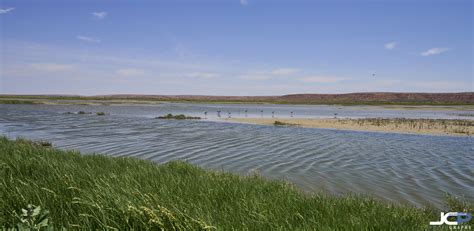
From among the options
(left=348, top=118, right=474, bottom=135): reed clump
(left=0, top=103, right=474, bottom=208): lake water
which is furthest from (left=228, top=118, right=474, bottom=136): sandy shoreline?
(left=0, top=103, right=474, bottom=208): lake water

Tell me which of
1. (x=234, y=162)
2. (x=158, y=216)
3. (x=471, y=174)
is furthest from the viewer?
(x=234, y=162)

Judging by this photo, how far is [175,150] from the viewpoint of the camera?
47.5ft

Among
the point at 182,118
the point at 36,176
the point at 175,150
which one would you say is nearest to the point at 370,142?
the point at 175,150

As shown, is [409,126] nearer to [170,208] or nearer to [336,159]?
[336,159]

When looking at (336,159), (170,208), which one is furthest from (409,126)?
(170,208)

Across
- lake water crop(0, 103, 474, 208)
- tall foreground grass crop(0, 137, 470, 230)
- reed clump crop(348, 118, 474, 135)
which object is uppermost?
tall foreground grass crop(0, 137, 470, 230)

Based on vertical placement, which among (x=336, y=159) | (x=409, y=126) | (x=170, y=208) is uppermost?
(x=170, y=208)

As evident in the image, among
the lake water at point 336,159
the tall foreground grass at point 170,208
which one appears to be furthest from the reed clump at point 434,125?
the tall foreground grass at point 170,208

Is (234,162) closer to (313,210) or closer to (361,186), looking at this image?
(361,186)

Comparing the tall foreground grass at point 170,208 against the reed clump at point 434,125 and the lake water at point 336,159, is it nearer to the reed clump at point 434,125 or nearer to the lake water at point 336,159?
the lake water at point 336,159

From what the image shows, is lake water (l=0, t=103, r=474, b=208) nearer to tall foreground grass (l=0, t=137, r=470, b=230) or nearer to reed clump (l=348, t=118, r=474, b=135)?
tall foreground grass (l=0, t=137, r=470, b=230)

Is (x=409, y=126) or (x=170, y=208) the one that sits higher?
(x=170, y=208)

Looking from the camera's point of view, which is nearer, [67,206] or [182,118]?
[67,206]

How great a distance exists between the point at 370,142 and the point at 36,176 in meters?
16.8
